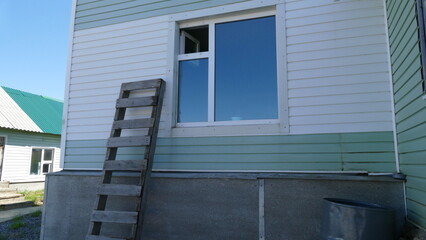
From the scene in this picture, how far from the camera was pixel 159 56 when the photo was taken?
436 centimetres

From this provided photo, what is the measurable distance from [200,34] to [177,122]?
1384 millimetres

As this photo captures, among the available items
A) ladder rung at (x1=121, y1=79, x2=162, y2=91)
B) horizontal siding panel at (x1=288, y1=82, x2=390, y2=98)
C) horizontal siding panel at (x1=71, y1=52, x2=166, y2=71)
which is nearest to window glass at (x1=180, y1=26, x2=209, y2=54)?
horizontal siding panel at (x1=71, y1=52, x2=166, y2=71)

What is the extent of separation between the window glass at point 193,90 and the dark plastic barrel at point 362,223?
83.9 inches

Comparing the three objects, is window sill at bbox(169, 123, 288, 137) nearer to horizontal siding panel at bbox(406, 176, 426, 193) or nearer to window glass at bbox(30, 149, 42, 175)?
horizontal siding panel at bbox(406, 176, 426, 193)

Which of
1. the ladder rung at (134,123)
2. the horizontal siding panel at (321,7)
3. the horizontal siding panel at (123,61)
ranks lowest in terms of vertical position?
the ladder rung at (134,123)

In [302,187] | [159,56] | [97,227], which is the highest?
[159,56]

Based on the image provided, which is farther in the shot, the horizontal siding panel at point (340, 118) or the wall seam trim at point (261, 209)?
the wall seam trim at point (261, 209)

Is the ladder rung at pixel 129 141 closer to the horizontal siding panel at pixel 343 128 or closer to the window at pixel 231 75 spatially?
the window at pixel 231 75

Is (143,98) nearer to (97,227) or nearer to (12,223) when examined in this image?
(97,227)

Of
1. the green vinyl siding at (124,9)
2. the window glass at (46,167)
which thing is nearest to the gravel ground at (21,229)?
the green vinyl siding at (124,9)

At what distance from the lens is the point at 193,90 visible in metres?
4.24

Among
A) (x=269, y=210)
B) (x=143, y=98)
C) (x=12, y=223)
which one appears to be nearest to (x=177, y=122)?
(x=143, y=98)

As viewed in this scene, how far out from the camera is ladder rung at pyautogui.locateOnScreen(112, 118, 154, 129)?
4012mm

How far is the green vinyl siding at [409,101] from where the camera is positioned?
2480 mm
